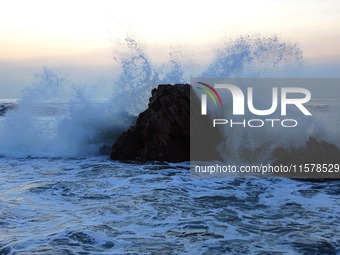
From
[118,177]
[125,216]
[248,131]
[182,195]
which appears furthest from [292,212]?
[248,131]

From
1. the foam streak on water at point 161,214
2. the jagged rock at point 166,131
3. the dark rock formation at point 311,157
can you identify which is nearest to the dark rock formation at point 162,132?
the jagged rock at point 166,131

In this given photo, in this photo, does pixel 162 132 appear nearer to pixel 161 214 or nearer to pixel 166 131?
pixel 166 131

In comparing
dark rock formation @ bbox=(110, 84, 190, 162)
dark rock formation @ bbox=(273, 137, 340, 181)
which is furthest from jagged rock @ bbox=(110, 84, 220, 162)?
dark rock formation @ bbox=(273, 137, 340, 181)

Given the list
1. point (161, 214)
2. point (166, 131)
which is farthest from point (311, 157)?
Result: point (161, 214)

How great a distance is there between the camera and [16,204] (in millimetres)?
6848

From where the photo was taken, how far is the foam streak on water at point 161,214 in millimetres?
4945

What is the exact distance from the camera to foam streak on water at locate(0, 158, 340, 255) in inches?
195

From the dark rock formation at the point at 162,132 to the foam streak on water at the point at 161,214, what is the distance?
4.43 ft

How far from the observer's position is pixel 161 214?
6254mm

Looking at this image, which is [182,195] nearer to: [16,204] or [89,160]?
[16,204]

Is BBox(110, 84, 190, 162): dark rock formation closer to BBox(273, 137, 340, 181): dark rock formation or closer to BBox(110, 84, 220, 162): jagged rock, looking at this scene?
BBox(110, 84, 220, 162): jagged rock

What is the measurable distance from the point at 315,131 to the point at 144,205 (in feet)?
21.9

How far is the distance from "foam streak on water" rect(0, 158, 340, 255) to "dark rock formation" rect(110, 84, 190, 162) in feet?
4.43

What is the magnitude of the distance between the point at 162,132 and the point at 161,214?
5.07 meters
